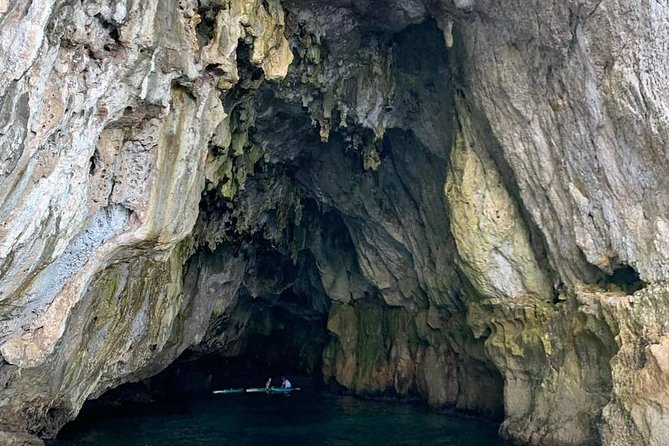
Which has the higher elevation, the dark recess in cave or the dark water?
the dark recess in cave

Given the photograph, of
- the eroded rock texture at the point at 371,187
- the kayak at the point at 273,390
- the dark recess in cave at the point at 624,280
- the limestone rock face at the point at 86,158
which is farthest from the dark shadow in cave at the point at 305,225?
the dark recess in cave at the point at 624,280

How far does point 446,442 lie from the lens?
19547mm

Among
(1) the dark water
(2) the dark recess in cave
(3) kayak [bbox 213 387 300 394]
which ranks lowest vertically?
(1) the dark water

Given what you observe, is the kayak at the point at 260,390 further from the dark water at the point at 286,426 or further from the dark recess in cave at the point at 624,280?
the dark recess in cave at the point at 624,280

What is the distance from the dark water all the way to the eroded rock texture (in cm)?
145

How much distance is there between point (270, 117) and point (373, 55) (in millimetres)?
3656

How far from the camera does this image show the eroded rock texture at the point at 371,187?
11391mm

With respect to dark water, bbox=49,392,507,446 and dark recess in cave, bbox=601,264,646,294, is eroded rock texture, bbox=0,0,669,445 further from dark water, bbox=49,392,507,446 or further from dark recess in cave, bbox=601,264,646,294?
dark water, bbox=49,392,507,446

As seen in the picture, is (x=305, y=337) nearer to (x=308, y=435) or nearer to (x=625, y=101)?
(x=308, y=435)

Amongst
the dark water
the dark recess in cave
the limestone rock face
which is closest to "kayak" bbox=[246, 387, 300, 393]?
the dark water

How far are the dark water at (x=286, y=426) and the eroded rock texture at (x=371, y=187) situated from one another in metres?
1.45

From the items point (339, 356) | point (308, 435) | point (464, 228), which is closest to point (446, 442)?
point (308, 435)

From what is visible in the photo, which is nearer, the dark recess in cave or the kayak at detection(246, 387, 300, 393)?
the dark recess in cave

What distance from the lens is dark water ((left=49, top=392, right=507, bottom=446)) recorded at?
1989cm
